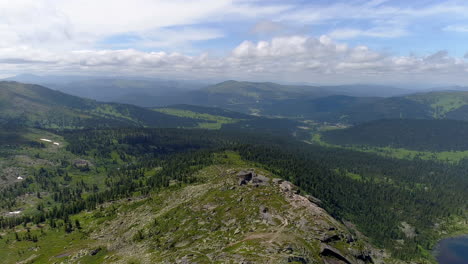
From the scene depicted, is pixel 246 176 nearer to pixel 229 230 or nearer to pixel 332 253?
pixel 229 230

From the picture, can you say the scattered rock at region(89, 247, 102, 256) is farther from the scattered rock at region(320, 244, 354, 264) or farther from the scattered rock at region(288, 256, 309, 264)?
the scattered rock at region(320, 244, 354, 264)

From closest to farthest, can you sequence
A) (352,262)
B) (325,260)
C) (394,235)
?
(325,260) → (352,262) → (394,235)

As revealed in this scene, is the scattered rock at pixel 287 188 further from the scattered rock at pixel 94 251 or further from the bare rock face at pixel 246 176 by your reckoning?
the scattered rock at pixel 94 251

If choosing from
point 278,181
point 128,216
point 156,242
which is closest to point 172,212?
point 156,242

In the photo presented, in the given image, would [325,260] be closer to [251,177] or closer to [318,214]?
[318,214]

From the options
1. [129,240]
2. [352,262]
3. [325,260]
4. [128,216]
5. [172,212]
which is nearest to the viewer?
[325,260]

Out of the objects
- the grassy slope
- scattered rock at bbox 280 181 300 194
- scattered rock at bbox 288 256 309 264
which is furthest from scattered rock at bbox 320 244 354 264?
scattered rock at bbox 280 181 300 194

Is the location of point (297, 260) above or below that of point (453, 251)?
above

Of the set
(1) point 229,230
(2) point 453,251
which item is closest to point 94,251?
(1) point 229,230
